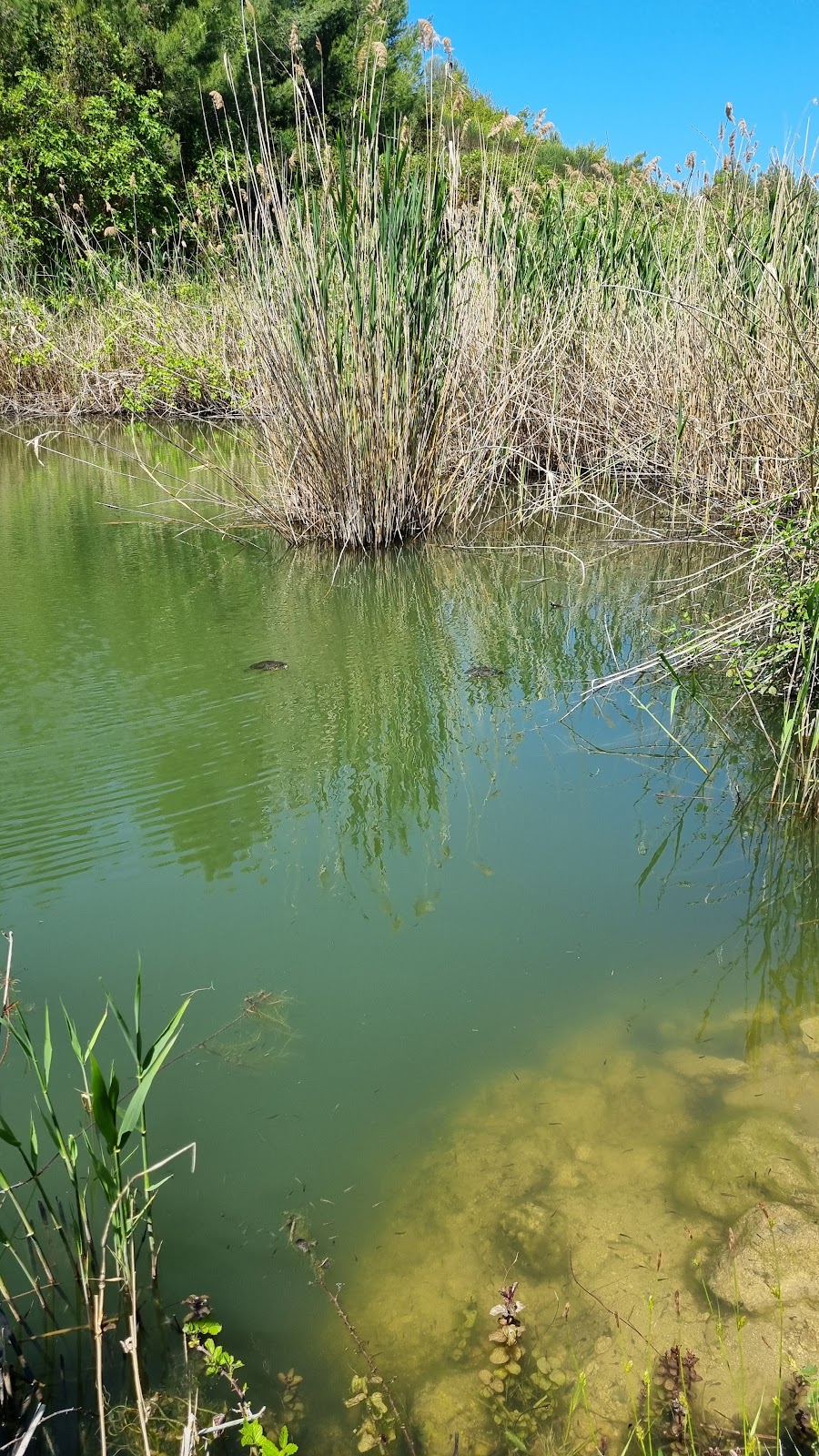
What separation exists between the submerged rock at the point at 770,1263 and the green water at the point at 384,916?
62 mm

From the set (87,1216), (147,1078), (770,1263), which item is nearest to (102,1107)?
(147,1078)

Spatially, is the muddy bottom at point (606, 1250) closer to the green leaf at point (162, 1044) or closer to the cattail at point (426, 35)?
the green leaf at point (162, 1044)

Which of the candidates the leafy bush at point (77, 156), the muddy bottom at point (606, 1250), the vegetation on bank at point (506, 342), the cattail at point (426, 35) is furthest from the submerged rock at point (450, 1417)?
the leafy bush at point (77, 156)

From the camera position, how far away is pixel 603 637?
351 centimetres

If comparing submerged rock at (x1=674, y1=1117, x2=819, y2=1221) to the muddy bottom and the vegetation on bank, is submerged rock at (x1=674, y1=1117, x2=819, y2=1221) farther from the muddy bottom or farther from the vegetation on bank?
the vegetation on bank

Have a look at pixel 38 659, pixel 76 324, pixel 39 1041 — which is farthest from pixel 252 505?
pixel 76 324

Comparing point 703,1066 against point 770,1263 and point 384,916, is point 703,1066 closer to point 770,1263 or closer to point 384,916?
point 770,1263

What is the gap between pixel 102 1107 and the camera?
1041 millimetres

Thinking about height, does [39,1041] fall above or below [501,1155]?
above

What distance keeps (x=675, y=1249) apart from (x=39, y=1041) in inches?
39.8

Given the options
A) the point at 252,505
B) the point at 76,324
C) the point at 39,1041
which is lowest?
the point at 39,1041

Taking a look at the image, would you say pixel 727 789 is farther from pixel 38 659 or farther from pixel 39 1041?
pixel 38 659

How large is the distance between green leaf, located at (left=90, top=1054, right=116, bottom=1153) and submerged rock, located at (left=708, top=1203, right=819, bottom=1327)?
2.47 ft

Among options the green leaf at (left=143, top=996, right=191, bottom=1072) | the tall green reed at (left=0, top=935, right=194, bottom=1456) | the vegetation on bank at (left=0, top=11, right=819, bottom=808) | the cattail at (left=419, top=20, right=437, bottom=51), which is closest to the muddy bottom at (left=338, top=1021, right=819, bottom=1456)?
the tall green reed at (left=0, top=935, right=194, bottom=1456)
